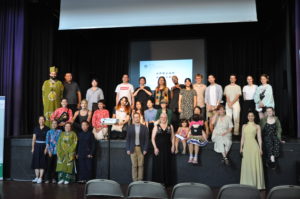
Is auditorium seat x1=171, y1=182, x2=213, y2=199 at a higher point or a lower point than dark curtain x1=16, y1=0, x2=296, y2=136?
lower

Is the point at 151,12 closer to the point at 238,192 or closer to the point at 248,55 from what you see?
the point at 248,55

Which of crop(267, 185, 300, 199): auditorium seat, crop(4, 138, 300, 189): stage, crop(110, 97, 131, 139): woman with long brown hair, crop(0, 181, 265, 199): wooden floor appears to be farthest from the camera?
crop(110, 97, 131, 139): woman with long brown hair

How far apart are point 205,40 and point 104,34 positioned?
3.75 metres

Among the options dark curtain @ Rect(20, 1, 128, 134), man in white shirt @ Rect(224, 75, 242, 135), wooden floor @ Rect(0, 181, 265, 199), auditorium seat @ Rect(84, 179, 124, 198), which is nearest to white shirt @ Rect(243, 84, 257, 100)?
man in white shirt @ Rect(224, 75, 242, 135)

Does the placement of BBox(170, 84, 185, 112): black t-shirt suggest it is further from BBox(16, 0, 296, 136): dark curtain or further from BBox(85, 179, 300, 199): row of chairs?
BBox(85, 179, 300, 199): row of chairs

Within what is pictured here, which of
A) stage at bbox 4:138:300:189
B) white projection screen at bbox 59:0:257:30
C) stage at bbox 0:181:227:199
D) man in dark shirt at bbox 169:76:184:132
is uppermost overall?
white projection screen at bbox 59:0:257:30

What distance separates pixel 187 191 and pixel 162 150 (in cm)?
338

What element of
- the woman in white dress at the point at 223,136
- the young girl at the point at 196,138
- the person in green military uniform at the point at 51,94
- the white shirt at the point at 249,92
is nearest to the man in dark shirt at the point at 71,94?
the person in green military uniform at the point at 51,94


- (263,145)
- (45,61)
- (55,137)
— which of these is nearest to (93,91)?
(55,137)

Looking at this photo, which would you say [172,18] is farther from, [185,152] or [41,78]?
[41,78]

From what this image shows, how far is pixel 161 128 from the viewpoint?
6406mm

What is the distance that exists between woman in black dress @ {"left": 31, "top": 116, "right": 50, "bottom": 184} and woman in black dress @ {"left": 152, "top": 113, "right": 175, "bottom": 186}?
2.35 m

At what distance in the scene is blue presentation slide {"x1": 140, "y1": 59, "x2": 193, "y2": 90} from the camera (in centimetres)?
1074

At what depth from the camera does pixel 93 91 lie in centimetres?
810
